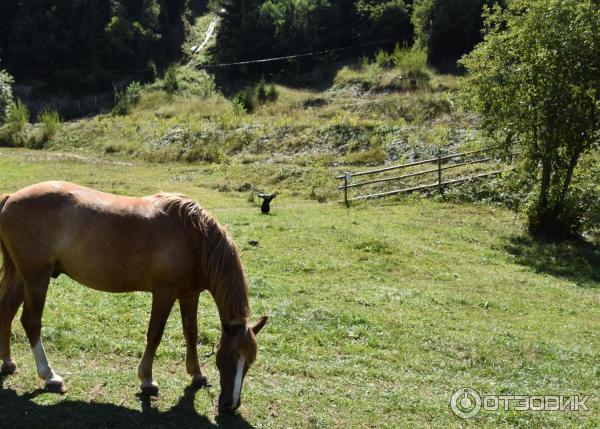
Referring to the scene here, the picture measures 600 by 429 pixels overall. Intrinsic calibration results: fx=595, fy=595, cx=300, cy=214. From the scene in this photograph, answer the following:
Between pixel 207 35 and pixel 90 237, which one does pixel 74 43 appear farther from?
pixel 90 237

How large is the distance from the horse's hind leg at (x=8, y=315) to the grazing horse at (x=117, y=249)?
314 mm

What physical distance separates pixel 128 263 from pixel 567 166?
16.7 meters

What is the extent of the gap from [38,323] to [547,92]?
53.7 feet

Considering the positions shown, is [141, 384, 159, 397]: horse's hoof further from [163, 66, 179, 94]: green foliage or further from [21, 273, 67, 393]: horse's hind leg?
[163, 66, 179, 94]: green foliage

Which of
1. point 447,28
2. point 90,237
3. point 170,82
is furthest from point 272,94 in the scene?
point 90,237

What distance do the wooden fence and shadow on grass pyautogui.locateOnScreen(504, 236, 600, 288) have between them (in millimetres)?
5477

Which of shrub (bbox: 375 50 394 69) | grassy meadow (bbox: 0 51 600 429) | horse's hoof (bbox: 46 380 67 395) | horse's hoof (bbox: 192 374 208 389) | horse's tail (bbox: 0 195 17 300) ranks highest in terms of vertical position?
shrub (bbox: 375 50 394 69)

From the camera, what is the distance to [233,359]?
596 cm

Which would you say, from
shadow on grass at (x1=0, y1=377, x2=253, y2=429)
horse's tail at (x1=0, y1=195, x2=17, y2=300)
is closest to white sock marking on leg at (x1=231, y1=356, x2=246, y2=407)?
shadow on grass at (x1=0, y1=377, x2=253, y2=429)

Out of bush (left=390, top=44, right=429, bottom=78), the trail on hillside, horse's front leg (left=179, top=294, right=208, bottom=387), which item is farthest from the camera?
the trail on hillside

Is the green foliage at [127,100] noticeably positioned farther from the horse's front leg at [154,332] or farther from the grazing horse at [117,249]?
the horse's front leg at [154,332]

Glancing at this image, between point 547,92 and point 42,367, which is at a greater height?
point 547,92

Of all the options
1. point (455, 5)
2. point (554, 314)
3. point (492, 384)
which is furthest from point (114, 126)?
point (492, 384)

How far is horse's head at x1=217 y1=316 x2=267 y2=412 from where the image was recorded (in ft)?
19.6
